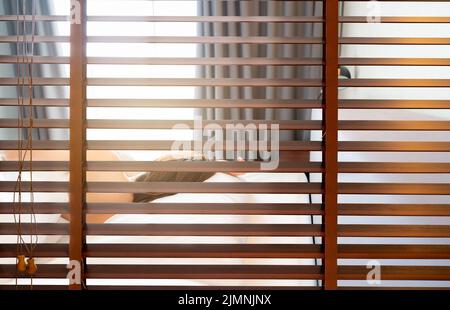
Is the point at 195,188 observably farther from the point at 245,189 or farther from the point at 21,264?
the point at 21,264

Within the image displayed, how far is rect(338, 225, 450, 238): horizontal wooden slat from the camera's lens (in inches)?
40.8

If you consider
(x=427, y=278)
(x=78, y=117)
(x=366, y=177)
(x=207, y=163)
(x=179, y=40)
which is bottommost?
(x=427, y=278)

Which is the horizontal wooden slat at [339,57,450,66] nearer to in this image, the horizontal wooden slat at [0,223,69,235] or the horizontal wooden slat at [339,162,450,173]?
the horizontal wooden slat at [339,162,450,173]

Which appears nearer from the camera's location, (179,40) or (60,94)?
(179,40)

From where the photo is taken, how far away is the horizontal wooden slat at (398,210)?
1037 millimetres

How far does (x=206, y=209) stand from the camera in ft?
3.45

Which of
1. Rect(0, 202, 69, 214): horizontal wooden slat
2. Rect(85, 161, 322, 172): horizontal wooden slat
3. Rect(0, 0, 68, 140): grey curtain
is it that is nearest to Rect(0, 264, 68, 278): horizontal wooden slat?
Rect(0, 202, 69, 214): horizontal wooden slat

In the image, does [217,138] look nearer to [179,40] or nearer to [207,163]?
[207,163]

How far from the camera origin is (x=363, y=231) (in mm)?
1045

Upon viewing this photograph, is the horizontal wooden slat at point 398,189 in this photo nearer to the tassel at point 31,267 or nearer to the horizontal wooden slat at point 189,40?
the horizontal wooden slat at point 189,40
